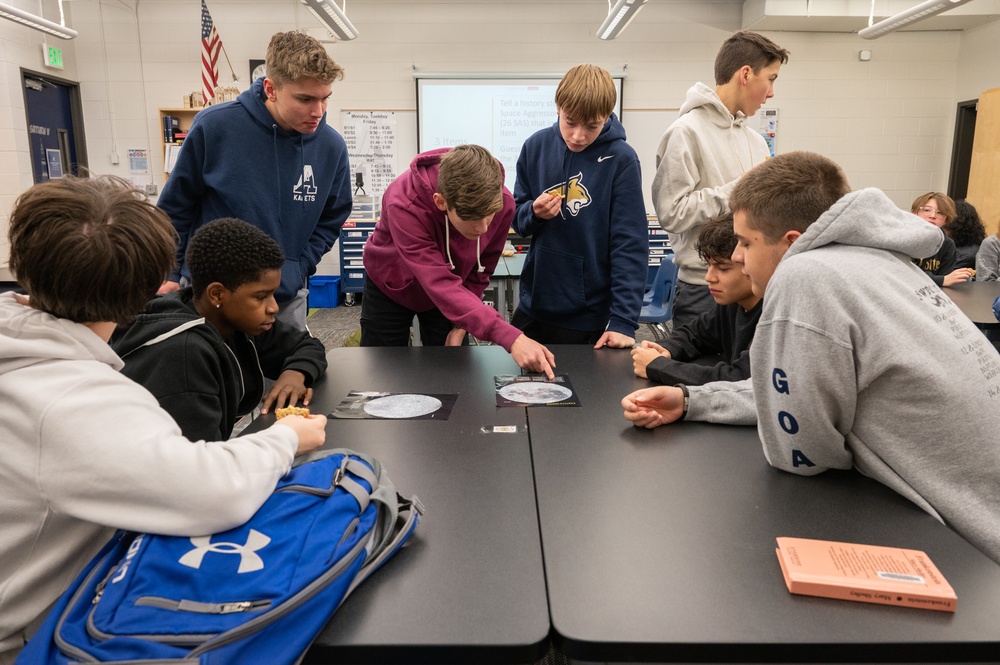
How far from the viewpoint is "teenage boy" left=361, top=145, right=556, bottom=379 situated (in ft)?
5.79

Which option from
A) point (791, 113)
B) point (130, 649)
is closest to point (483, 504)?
point (130, 649)

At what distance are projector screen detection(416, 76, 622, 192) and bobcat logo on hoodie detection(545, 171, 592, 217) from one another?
4115mm

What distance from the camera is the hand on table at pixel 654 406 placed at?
4.32 feet

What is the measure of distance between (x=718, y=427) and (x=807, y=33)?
593 cm

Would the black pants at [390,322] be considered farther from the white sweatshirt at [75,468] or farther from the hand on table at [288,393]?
the white sweatshirt at [75,468]

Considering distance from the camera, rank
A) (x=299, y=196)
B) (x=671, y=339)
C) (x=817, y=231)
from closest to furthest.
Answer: (x=817, y=231) → (x=671, y=339) → (x=299, y=196)

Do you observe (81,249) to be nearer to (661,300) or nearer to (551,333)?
(551,333)

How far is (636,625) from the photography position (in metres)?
0.73

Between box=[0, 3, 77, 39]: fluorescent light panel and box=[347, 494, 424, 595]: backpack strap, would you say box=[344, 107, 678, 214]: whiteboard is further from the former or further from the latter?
box=[347, 494, 424, 595]: backpack strap

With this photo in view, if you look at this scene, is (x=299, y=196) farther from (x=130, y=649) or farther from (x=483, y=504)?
(x=130, y=649)

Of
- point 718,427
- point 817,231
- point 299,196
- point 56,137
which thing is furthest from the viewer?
point 56,137

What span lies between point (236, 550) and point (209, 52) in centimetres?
589

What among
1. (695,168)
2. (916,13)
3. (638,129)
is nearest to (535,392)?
(695,168)

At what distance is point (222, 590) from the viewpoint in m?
0.72
